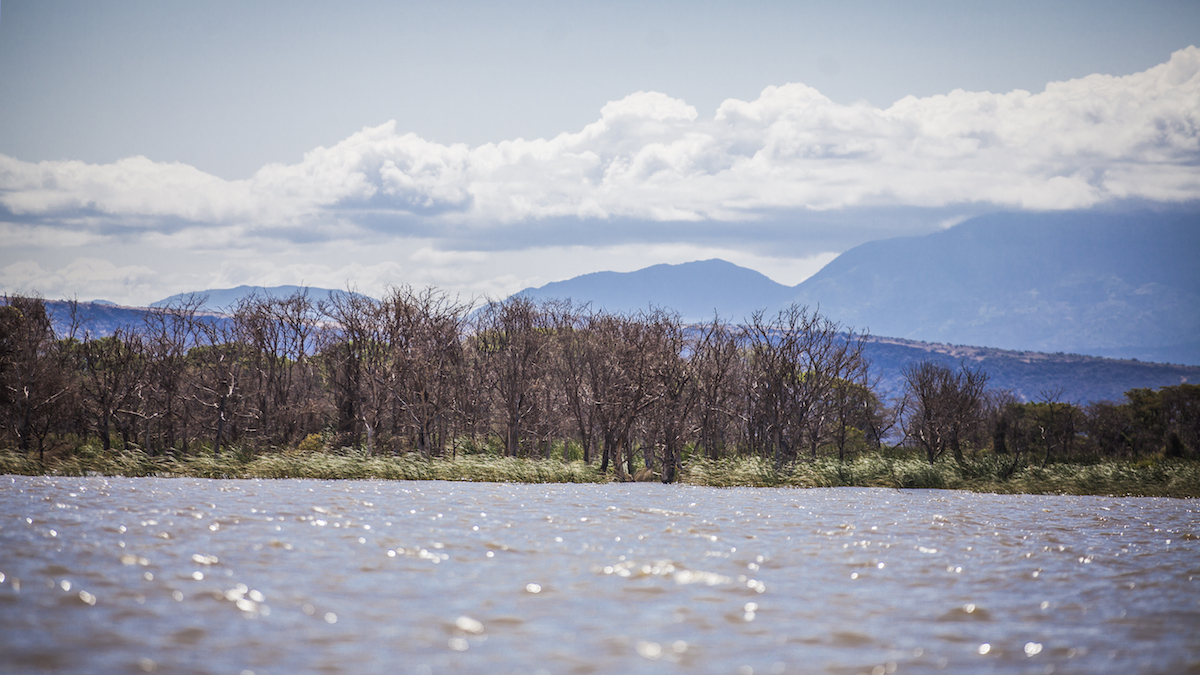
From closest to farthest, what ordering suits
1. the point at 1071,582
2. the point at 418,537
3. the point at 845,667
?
the point at 845,667 → the point at 1071,582 → the point at 418,537

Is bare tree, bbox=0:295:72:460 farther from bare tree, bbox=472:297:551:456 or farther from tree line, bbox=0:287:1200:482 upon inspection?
bare tree, bbox=472:297:551:456

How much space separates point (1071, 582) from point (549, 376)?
39.5 metres

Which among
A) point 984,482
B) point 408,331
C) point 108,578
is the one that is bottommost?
point 984,482

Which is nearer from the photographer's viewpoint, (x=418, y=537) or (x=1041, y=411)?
(x=418, y=537)

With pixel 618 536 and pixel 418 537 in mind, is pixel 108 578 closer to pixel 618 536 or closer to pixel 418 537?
pixel 418 537

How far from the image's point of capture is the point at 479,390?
47.2m

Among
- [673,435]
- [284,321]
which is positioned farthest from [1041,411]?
[284,321]

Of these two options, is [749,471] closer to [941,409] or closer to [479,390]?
[941,409]

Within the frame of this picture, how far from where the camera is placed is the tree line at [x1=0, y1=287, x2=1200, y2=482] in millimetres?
36781

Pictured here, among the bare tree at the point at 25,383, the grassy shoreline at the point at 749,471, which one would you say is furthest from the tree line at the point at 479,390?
the grassy shoreline at the point at 749,471

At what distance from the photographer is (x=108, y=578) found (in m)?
9.40

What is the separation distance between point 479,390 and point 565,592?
37869mm

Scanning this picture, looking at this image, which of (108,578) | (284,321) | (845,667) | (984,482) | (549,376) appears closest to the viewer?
(845,667)

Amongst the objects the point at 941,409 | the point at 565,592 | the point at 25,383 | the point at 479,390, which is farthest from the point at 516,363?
the point at 565,592
